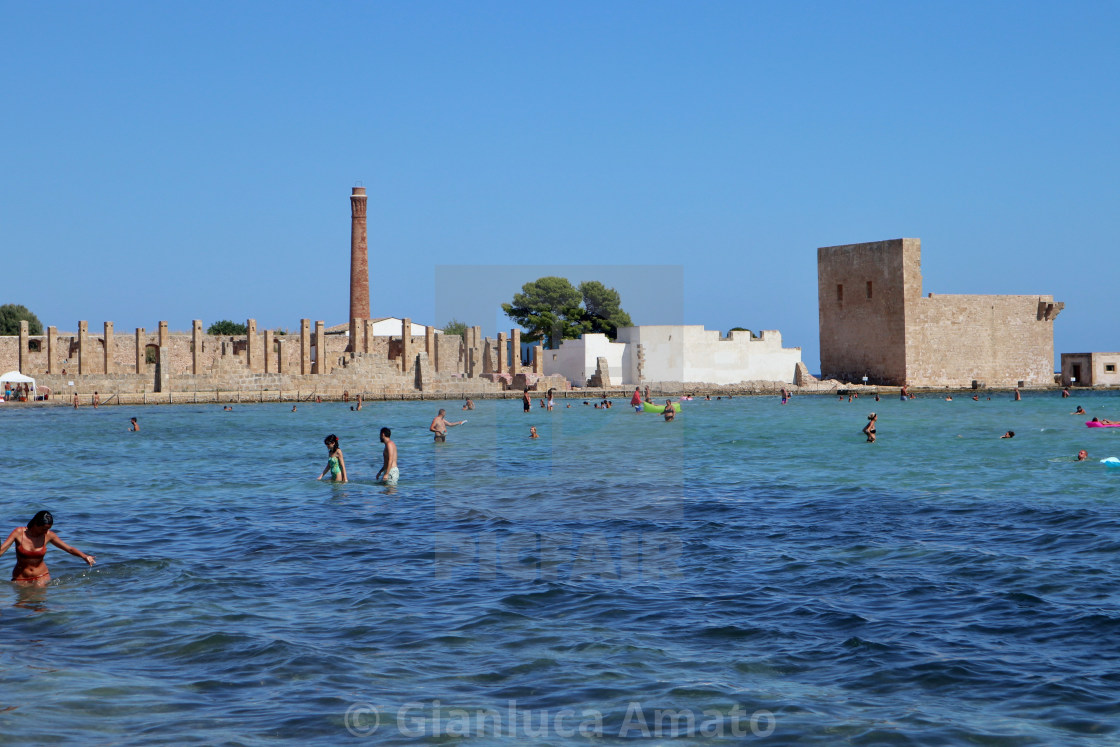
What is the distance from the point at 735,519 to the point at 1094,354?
157ft

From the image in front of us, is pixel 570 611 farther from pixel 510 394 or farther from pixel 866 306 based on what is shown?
pixel 866 306

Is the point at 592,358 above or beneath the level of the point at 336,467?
above

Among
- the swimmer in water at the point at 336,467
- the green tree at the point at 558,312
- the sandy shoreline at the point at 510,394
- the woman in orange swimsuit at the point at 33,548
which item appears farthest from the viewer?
the green tree at the point at 558,312

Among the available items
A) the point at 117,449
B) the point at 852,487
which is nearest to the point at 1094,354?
the point at 852,487

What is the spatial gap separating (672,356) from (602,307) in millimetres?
18695

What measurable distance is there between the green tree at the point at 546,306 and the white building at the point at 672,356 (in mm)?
12822

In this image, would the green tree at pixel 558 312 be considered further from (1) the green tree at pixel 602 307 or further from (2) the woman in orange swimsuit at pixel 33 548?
(2) the woman in orange swimsuit at pixel 33 548

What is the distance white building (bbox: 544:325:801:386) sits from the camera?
50500 millimetres

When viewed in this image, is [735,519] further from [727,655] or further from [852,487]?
[727,655]

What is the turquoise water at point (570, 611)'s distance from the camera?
4.98 meters

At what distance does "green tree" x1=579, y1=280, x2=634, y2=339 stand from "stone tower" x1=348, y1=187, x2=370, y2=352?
758 inches

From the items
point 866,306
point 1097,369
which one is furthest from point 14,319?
point 1097,369

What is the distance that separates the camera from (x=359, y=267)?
51.2 metres

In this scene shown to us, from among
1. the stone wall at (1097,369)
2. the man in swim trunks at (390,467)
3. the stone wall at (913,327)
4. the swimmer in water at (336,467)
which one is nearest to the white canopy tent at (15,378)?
the swimmer in water at (336,467)
